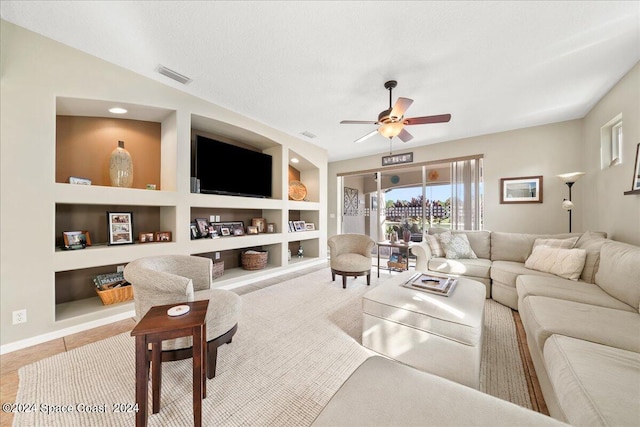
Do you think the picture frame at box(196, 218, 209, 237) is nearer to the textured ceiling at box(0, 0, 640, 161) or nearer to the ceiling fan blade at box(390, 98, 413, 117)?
the textured ceiling at box(0, 0, 640, 161)

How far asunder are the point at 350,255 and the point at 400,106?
229cm

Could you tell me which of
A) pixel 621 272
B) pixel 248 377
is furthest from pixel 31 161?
pixel 621 272

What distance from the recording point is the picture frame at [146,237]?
284 centimetres

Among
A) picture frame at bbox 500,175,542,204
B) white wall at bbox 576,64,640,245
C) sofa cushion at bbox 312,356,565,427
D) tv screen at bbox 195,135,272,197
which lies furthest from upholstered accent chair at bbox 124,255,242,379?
picture frame at bbox 500,175,542,204

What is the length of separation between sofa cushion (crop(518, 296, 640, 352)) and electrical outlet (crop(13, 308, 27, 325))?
408 cm

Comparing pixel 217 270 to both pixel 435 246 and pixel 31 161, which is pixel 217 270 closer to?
pixel 31 161

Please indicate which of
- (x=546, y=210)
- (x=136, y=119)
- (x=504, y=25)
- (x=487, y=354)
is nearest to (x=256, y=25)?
(x=504, y=25)

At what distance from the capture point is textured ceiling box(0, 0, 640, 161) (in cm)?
175

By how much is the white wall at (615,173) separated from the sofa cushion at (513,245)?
23.1 inches

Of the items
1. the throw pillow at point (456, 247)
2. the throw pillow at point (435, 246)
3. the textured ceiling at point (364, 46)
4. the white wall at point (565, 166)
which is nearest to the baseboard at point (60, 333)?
the textured ceiling at point (364, 46)

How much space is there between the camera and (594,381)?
952mm

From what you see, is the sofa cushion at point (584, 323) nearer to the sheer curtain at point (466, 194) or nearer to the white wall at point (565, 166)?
the white wall at point (565, 166)

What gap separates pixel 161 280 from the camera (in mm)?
1475

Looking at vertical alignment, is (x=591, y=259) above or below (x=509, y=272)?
above
